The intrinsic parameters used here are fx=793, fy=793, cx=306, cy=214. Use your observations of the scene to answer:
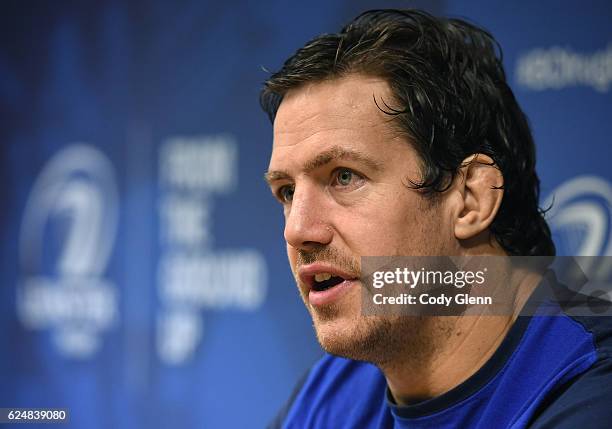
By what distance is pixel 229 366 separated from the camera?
2.35 metres

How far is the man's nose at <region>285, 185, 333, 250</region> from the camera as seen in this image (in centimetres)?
117

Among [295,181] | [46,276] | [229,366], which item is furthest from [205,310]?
[295,181]

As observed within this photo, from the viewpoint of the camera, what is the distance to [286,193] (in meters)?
1.31

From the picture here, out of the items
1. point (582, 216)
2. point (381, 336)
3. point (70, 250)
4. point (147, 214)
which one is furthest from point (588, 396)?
point (70, 250)

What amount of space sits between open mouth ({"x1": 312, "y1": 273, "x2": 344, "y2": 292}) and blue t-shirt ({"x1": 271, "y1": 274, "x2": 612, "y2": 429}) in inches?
8.6

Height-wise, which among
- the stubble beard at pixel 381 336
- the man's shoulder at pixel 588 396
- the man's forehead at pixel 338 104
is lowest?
the man's shoulder at pixel 588 396

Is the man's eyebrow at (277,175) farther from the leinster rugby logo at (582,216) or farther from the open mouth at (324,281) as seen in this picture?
the leinster rugby logo at (582,216)

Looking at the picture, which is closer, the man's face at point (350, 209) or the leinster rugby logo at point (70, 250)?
the man's face at point (350, 209)

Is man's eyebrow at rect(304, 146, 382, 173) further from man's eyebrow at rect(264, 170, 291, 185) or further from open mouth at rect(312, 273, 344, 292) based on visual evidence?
open mouth at rect(312, 273, 344, 292)

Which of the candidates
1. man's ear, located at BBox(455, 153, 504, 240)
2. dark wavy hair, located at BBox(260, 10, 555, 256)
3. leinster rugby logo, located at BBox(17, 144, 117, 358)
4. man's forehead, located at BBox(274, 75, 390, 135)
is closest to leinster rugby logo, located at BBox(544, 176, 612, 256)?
dark wavy hair, located at BBox(260, 10, 555, 256)

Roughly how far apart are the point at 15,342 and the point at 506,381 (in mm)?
1936

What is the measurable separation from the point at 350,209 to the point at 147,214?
1372 millimetres

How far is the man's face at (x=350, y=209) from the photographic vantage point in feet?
3.87

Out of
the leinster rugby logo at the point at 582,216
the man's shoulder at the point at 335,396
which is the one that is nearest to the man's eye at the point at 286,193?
the man's shoulder at the point at 335,396
